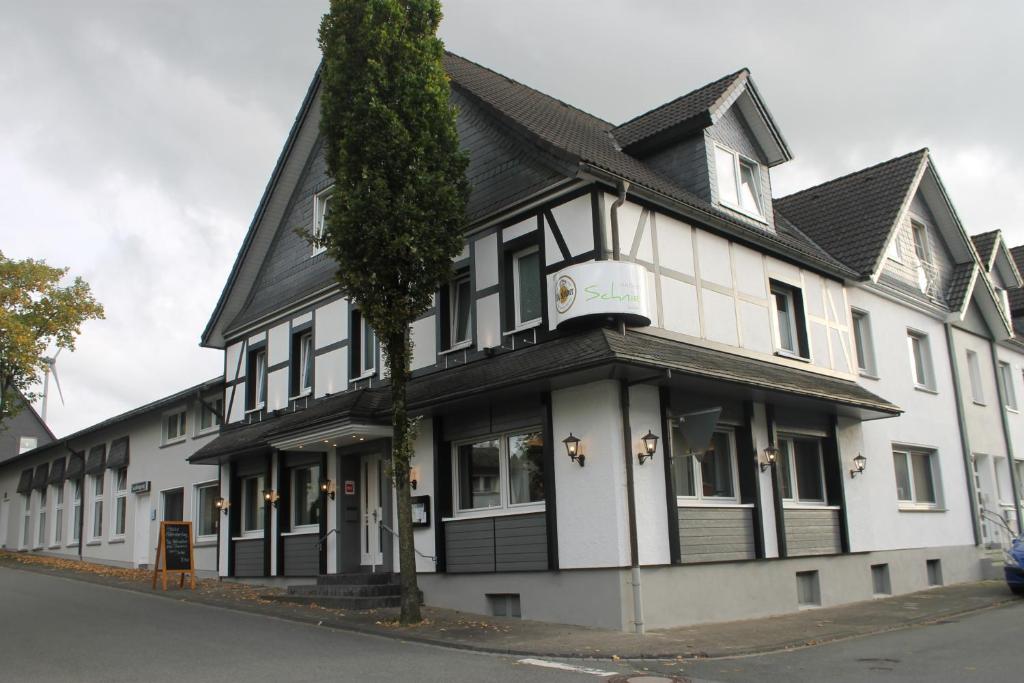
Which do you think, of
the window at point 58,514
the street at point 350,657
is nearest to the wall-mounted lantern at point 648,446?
the street at point 350,657

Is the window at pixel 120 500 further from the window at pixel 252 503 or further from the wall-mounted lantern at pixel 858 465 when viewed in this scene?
the wall-mounted lantern at pixel 858 465

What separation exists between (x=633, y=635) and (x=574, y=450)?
2.55 meters

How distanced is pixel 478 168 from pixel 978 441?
46.5 ft

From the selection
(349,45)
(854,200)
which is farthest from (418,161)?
(854,200)

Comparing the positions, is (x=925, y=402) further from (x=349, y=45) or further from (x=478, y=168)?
(x=349, y=45)

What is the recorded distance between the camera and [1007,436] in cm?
2294

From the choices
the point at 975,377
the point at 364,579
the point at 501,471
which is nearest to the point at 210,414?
the point at 364,579

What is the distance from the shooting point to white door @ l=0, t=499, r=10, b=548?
39.1m

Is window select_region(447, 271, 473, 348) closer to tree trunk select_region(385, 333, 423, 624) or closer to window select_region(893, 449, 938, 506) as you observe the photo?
tree trunk select_region(385, 333, 423, 624)

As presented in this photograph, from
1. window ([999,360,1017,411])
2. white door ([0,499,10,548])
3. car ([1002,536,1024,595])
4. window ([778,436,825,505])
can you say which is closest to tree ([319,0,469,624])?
window ([778,436,825,505])

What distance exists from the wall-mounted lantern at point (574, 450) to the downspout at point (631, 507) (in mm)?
617

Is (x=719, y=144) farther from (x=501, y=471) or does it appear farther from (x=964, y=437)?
(x=964, y=437)

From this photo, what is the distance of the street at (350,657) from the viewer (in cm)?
928

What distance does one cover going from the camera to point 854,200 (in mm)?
21016
